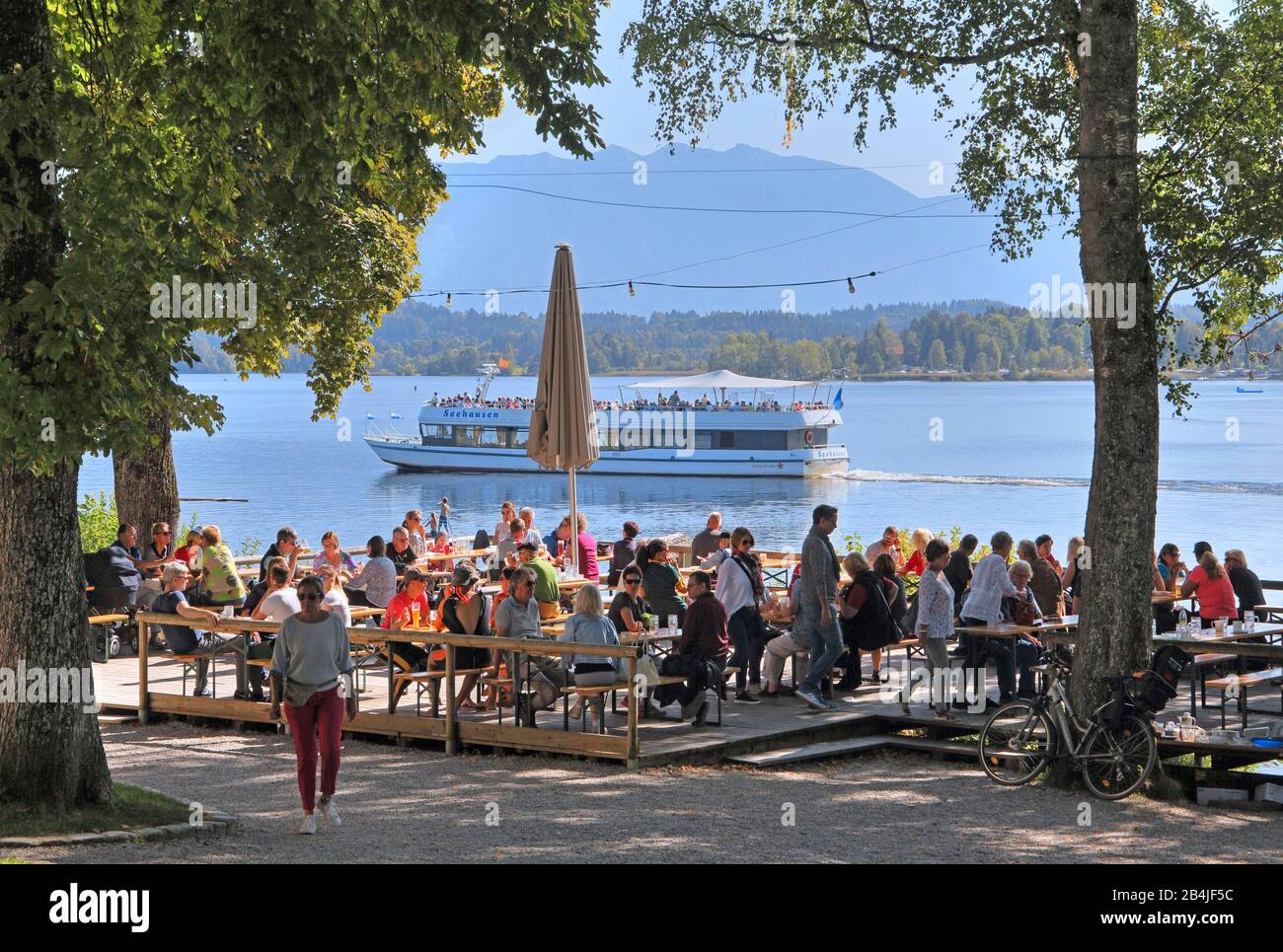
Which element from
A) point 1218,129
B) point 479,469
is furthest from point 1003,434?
point 1218,129

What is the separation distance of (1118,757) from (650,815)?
11.3 feet

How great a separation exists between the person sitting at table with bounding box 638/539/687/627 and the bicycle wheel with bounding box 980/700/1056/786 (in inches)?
140

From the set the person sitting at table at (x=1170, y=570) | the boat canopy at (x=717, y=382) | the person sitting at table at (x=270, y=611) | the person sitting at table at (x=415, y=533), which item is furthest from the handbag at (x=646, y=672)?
the boat canopy at (x=717, y=382)

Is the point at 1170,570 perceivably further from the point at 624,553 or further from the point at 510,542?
the point at 510,542

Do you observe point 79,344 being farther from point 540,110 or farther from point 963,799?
point 963,799

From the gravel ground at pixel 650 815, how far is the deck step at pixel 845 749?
0.10 metres

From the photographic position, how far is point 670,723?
12109 mm

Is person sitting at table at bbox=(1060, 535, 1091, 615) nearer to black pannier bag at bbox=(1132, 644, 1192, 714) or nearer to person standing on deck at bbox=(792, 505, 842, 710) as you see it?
person standing on deck at bbox=(792, 505, 842, 710)

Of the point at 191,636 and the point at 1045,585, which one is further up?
the point at 1045,585

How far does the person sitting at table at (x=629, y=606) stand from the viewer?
40.9 ft

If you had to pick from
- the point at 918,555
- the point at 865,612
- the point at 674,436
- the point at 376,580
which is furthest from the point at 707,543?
the point at 674,436

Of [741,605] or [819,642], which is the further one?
[741,605]

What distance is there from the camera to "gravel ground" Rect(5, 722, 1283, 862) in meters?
8.27

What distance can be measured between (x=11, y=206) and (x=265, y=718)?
561 cm
